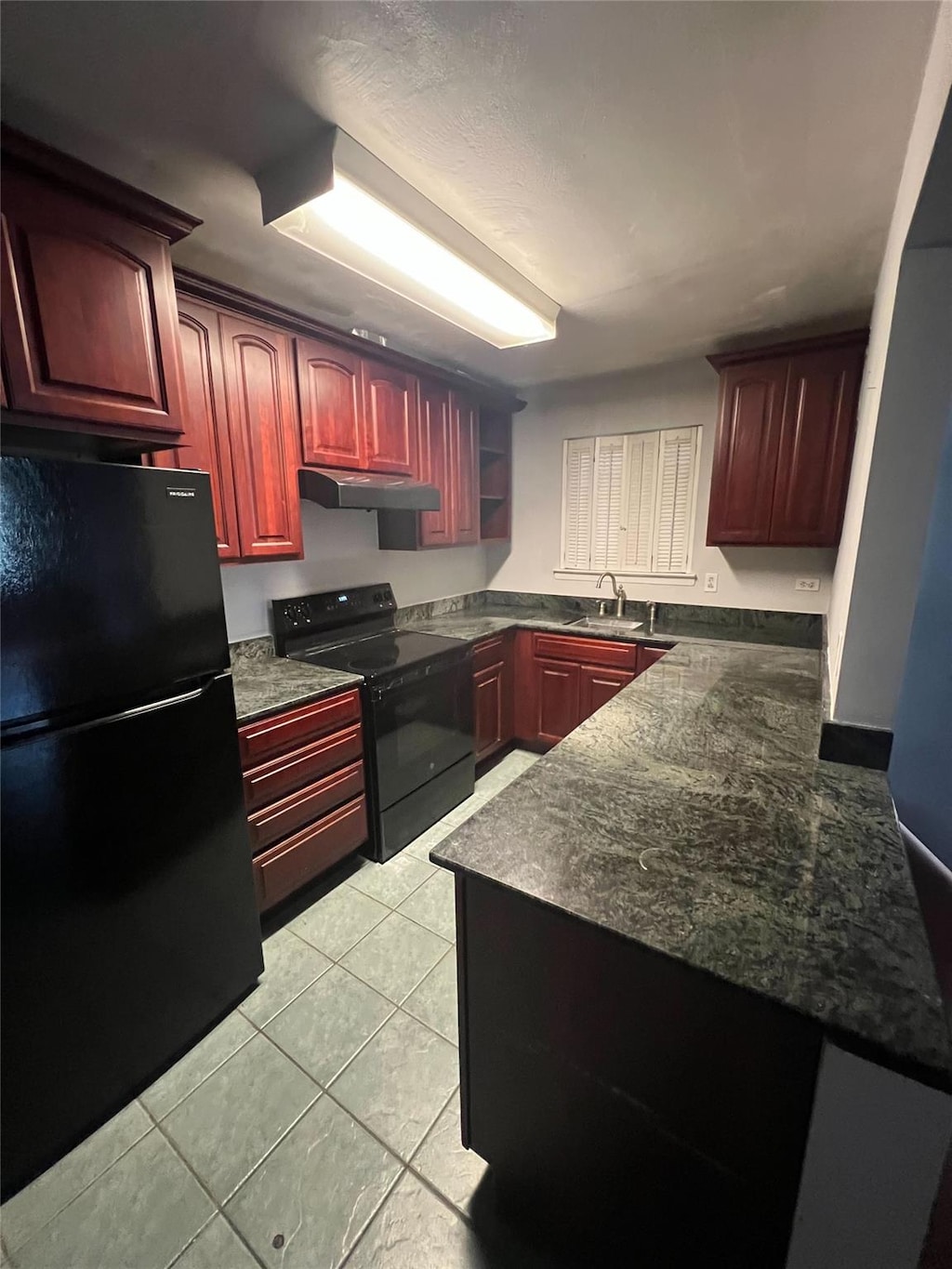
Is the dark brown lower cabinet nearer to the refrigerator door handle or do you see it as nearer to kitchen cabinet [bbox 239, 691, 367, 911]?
the refrigerator door handle

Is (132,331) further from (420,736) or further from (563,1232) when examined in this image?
(563,1232)

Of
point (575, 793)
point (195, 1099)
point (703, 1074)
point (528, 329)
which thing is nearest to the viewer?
point (703, 1074)

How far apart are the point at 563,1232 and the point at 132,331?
7.79 feet


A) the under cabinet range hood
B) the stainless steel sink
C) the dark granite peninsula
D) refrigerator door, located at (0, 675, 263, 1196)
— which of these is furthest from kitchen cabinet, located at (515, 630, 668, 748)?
refrigerator door, located at (0, 675, 263, 1196)

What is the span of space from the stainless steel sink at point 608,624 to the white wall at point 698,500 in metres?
0.22

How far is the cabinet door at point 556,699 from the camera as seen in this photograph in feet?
10.0

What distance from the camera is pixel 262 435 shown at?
1985 mm

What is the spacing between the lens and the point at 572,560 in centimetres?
349

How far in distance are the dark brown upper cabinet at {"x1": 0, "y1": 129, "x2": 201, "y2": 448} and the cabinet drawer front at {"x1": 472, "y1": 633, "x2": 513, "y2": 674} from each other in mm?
1837

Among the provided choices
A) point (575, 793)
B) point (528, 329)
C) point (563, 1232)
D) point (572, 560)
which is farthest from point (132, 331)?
point (572, 560)

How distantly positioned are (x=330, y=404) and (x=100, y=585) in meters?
1.41

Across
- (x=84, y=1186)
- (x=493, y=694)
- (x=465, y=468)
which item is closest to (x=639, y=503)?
(x=465, y=468)

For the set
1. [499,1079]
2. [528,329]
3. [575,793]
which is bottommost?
[499,1079]

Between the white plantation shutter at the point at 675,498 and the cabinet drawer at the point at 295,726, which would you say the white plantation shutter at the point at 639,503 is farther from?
the cabinet drawer at the point at 295,726
